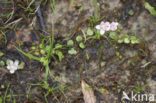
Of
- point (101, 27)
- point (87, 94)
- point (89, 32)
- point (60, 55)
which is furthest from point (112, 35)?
point (87, 94)

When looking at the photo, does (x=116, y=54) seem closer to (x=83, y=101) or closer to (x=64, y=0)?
(x=83, y=101)

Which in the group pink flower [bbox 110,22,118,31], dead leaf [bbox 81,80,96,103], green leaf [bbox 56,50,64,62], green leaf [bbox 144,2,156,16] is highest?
green leaf [bbox 144,2,156,16]

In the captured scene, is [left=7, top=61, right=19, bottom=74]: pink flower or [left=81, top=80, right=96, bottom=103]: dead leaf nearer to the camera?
[left=81, top=80, right=96, bottom=103]: dead leaf

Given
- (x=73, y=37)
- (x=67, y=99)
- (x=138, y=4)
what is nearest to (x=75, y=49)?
(x=73, y=37)

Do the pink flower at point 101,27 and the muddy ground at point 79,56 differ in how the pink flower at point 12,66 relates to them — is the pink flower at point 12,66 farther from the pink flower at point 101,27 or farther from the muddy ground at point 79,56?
the pink flower at point 101,27

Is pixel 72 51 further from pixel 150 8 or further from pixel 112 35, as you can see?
pixel 150 8

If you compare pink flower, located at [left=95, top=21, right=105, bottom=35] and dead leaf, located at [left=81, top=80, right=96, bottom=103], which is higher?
pink flower, located at [left=95, top=21, right=105, bottom=35]

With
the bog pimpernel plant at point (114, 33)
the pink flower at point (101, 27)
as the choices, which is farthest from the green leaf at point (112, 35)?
the pink flower at point (101, 27)

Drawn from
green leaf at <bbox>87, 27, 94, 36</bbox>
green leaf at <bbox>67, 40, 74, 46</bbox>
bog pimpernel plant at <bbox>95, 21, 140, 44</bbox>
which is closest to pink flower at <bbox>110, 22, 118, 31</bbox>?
bog pimpernel plant at <bbox>95, 21, 140, 44</bbox>

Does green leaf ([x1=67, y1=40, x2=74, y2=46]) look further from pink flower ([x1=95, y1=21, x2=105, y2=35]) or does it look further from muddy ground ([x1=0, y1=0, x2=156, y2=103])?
pink flower ([x1=95, y1=21, x2=105, y2=35])
